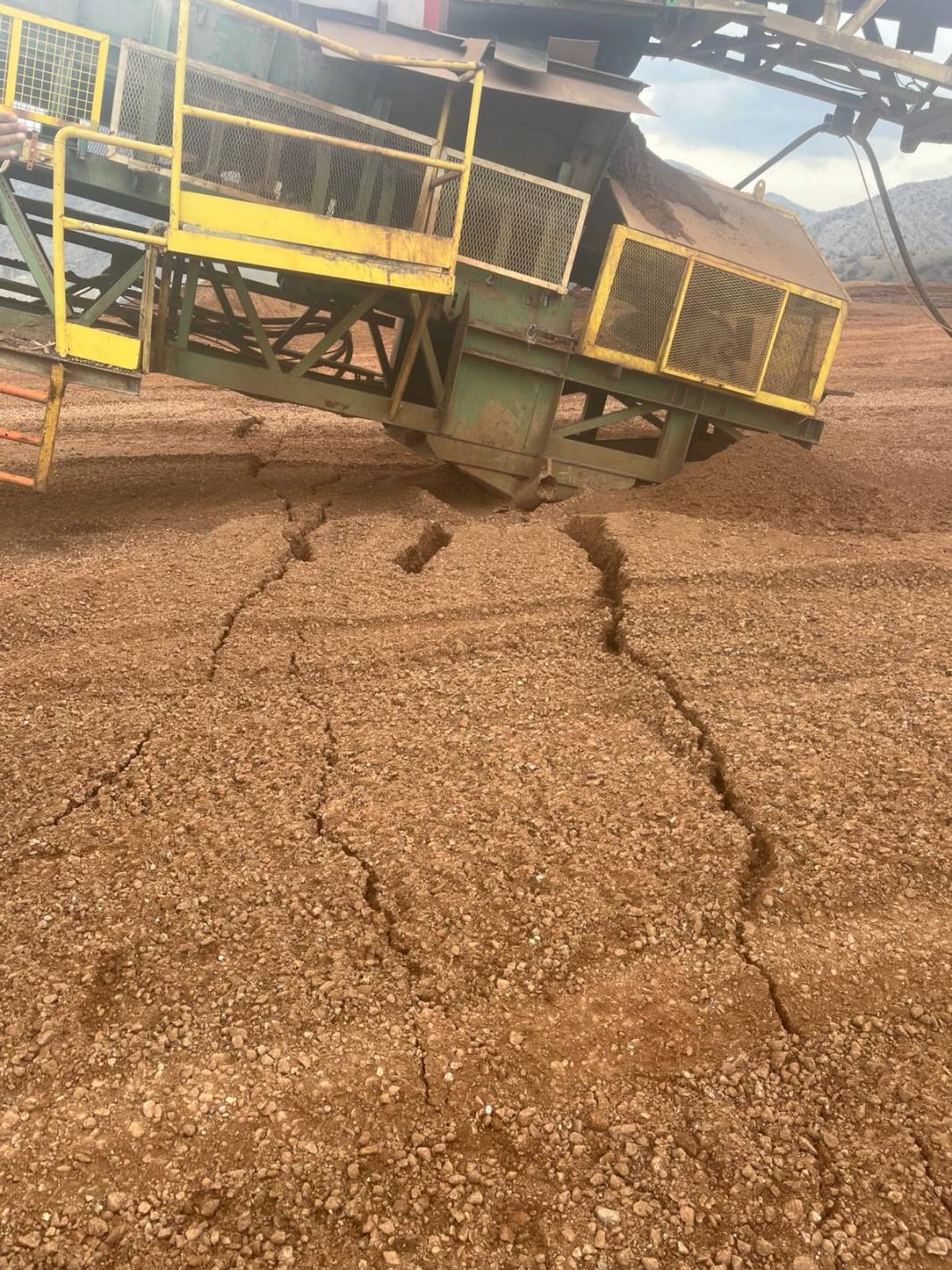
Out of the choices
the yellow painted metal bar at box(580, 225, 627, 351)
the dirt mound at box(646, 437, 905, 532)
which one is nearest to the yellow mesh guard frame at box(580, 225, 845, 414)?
the yellow painted metal bar at box(580, 225, 627, 351)

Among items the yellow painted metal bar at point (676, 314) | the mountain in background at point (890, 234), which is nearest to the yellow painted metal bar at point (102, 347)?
the yellow painted metal bar at point (676, 314)

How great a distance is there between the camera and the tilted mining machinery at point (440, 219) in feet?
14.3

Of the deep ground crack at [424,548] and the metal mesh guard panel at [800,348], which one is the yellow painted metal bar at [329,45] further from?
the metal mesh guard panel at [800,348]

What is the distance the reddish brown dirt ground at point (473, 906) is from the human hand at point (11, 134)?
1952 millimetres

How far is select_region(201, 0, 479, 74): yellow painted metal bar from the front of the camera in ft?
12.9

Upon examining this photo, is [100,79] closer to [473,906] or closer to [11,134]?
[11,134]

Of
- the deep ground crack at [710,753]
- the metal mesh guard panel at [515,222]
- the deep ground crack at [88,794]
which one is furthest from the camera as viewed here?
the metal mesh guard panel at [515,222]

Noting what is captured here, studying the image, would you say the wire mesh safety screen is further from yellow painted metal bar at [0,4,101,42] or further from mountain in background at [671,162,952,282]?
mountain in background at [671,162,952,282]

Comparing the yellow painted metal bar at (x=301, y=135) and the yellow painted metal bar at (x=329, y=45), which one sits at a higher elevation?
the yellow painted metal bar at (x=329, y=45)

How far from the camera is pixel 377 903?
2436mm

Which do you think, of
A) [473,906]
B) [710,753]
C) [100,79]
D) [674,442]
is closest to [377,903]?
[473,906]

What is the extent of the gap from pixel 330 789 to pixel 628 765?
3.51 feet

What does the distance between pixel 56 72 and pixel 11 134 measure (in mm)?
489

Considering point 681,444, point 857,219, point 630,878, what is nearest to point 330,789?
point 630,878
